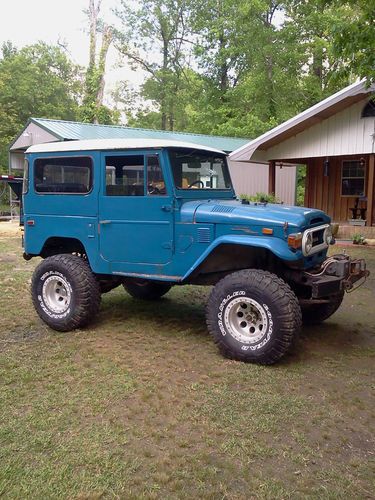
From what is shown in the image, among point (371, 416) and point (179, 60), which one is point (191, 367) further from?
point (179, 60)

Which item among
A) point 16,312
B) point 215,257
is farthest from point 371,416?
point 16,312

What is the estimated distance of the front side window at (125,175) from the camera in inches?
198

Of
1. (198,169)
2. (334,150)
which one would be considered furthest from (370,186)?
(198,169)

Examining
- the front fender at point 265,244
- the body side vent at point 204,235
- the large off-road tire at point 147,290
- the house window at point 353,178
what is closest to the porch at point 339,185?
the house window at point 353,178

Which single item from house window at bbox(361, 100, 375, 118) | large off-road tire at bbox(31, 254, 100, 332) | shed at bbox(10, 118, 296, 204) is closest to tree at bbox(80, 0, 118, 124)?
shed at bbox(10, 118, 296, 204)

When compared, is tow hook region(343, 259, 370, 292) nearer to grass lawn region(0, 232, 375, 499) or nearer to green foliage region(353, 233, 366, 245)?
grass lawn region(0, 232, 375, 499)

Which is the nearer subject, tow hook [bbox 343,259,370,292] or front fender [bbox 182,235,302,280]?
front fender [bbox 182,235,302,280]

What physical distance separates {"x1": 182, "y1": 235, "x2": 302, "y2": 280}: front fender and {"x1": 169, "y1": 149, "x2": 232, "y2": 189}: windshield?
80cm

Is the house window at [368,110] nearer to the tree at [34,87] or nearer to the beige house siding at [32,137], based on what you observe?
the beige house siding at [32,137]

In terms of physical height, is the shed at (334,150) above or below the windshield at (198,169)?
above

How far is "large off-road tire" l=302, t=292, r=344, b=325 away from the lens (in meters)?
5.44

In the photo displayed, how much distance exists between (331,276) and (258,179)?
18.1 meters

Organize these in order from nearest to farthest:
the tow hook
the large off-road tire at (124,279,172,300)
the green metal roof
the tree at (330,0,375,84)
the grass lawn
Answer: the grass lawn < the tow hook < the large off-road tire at (124,279,172,300) < the tree at (330,0,375,84) < the green metal roof

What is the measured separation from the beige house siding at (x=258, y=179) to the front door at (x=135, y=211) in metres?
15.6
